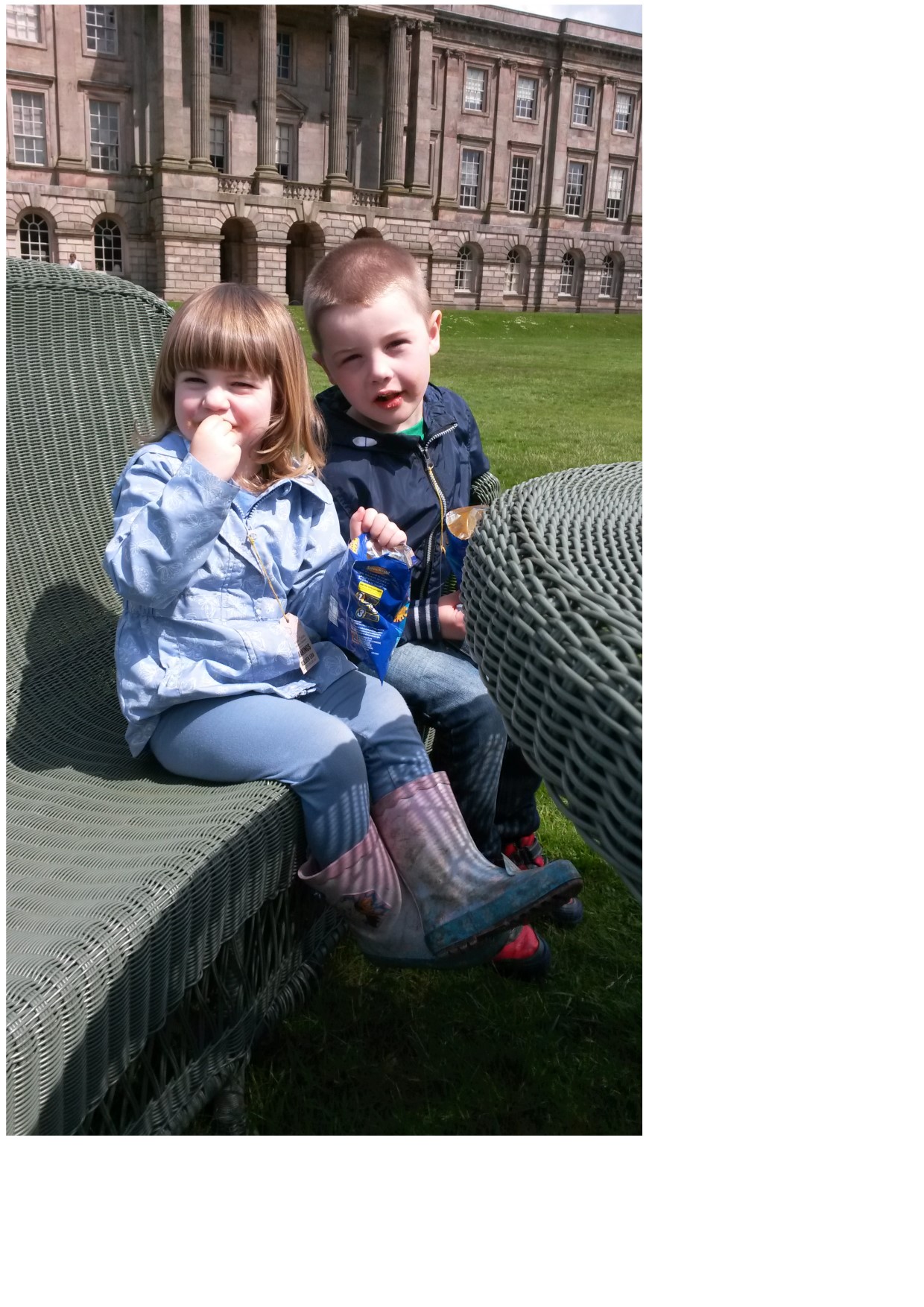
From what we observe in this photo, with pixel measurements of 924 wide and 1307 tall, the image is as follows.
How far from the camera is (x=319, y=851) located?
1.38m

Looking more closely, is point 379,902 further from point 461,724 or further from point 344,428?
point 344,428

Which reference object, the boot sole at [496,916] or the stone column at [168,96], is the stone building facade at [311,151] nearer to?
the stone column at [168,96]

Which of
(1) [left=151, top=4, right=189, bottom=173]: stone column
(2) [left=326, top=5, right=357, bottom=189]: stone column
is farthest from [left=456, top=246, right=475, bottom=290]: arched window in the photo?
(1) [left=151, top=4, right=189, bottom=173]: stone column

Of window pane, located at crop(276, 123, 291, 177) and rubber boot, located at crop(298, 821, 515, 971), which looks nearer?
rubber boot, located at crop(298, 821, 515, 971)

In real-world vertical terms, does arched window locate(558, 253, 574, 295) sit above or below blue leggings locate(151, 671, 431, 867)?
above

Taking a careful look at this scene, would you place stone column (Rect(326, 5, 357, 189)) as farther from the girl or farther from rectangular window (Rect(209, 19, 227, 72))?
the girl

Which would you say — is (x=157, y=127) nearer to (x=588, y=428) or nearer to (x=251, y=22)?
(x=251, y=22)

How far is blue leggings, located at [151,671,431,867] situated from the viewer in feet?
4.41

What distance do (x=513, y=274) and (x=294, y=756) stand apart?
3237 cm

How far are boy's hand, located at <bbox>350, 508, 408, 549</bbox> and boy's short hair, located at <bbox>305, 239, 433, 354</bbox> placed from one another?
0.42 m

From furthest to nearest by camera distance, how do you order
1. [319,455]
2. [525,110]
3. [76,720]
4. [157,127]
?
[525,110], [157,127], [319,455], [76,720]

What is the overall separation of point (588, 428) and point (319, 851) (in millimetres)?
4534

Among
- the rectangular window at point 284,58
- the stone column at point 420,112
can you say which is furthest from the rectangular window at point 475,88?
the rectangular window at point 284,58
